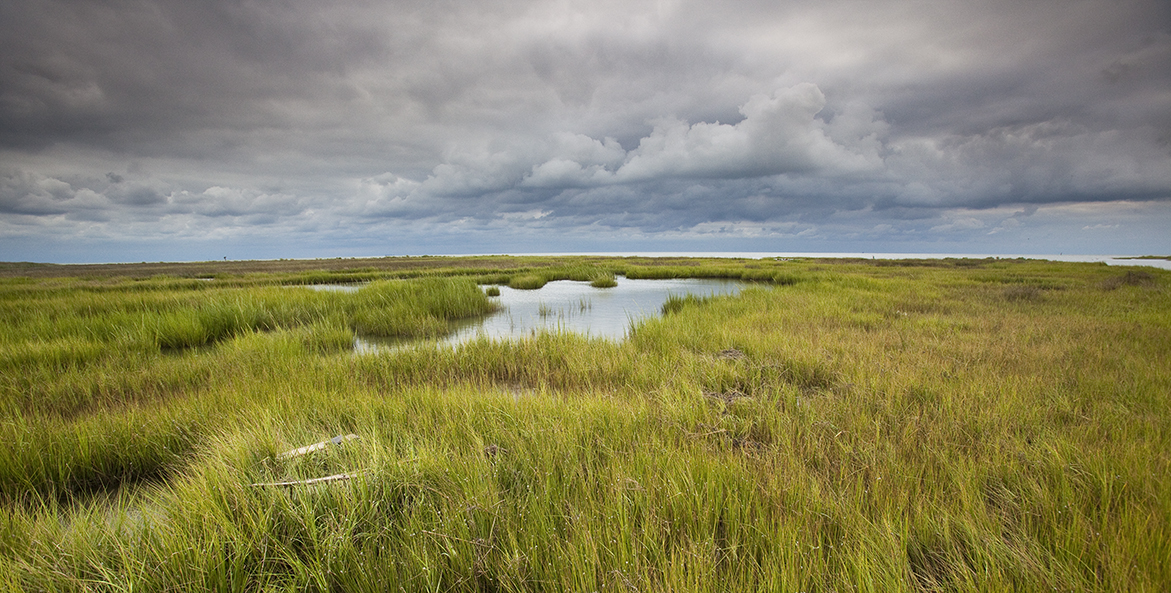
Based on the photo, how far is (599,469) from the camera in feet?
9.20

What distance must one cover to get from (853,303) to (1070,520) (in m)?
10.8

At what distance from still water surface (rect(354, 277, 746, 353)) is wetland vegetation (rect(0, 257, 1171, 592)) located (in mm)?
2242

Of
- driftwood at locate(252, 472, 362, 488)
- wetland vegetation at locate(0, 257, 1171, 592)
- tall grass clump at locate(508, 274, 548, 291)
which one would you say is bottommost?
wetland vegetation at locate(0, 257, 1171, 592)

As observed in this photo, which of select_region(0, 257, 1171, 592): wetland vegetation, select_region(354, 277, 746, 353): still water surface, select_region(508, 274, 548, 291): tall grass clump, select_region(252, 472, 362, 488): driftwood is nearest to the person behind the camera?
select_region(0, 257, 1171, 592): wetland vegetation

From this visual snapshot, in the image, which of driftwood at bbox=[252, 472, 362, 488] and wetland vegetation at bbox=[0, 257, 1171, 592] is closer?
wetland vegetation at bbox=[0, 257, 1171, 592]

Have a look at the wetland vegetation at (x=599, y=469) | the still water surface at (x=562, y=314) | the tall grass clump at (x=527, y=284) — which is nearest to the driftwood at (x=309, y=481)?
the wetland vegetation at (x=599, y=469)

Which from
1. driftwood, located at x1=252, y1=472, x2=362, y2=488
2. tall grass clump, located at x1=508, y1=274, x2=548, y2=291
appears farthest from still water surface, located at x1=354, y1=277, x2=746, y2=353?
driftwood, located at x1=252, y1=472, x2=362, y2=488

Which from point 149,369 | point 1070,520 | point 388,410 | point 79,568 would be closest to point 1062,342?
point 1070,520

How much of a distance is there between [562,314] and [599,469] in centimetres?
937

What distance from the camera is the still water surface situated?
897 centimetres

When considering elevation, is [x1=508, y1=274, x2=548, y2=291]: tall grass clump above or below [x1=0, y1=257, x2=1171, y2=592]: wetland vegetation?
above

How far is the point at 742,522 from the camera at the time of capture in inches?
92.2

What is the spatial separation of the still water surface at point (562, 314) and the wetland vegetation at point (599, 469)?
2242 millimetres

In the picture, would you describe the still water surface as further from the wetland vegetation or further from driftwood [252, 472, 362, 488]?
driftwood [252, 472, 362, 488]
